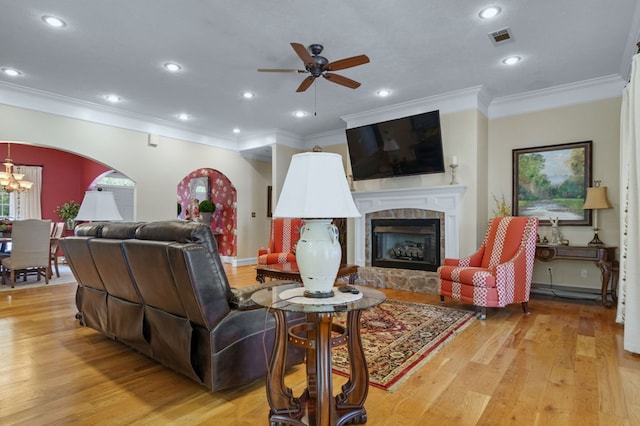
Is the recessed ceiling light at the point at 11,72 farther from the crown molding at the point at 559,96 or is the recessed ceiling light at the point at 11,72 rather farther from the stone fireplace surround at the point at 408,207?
the crown molding at the point at 559,96

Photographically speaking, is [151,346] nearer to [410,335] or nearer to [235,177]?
[410,335]

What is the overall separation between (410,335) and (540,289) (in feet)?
8.89

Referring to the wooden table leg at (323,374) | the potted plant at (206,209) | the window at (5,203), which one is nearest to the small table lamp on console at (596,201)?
the wooden table leg at (323,374)

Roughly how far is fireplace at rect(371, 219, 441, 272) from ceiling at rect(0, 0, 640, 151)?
1.80m

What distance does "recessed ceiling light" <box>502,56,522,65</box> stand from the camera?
369 centimetres

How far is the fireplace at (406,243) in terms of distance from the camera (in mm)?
5059

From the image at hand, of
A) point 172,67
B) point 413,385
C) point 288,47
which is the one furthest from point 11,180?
point 413,385

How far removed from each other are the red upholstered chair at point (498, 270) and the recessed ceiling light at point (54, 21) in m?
4.37

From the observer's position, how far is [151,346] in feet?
7.73

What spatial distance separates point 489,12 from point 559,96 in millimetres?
2422

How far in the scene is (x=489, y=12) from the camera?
286 centimetres

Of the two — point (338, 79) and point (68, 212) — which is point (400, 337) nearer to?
point (338, 79)

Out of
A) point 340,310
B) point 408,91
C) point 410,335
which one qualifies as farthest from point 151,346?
point 408,91

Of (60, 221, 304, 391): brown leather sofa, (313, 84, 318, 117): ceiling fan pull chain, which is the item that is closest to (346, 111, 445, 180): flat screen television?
(313, 84, 318, 117): ceiling fan pull chain
